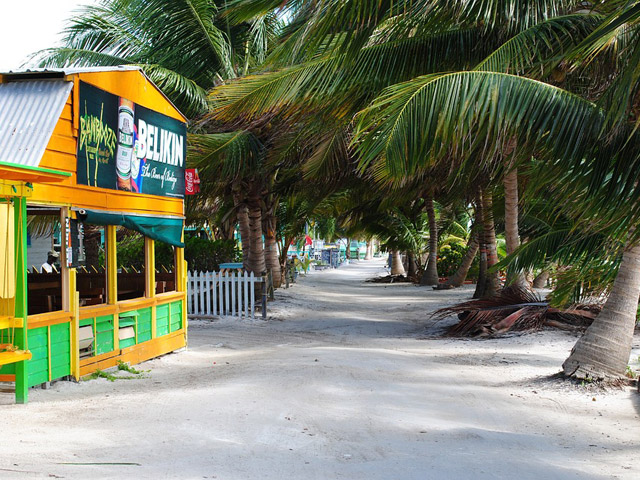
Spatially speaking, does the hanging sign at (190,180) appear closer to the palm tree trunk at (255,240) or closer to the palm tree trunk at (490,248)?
the palm tree trunk at (255,240)

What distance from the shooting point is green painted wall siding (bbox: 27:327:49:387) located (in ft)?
23.2

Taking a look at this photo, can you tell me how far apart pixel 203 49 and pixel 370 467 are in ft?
45.0

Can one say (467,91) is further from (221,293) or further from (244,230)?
(244,230)

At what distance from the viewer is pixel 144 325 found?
962 centimetres

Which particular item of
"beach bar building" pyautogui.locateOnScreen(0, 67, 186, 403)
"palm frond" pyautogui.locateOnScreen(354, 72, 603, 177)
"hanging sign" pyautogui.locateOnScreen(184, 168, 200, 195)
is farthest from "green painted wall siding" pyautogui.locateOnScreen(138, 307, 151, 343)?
"palm frond" pyautogui.locateOnScreen(354, 72, 603, 177)

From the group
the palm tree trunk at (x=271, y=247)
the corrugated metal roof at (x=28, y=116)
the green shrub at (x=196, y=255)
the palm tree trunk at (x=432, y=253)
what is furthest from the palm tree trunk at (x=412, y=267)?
the corrugated metal roof at (x=28, y=116)

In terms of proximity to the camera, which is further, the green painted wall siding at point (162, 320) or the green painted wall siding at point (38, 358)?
the green painted wall siding at point (162, 320)

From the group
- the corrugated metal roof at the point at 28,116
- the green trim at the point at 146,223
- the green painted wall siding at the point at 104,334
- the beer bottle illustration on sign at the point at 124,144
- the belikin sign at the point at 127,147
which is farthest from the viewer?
the beer bottle illustration on sign at the point at 124,144

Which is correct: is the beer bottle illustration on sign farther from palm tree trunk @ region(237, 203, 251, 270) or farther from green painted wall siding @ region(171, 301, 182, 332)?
palm tree trunk @ region(237, 203, 251, 270)

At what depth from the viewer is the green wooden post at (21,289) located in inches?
262

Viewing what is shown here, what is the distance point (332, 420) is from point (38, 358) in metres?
3.41

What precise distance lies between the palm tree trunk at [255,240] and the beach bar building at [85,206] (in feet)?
22.7

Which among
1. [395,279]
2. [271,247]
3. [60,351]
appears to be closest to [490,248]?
[271,247]

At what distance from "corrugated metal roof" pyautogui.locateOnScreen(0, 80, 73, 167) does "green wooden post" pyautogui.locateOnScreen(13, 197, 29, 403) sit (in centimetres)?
52
